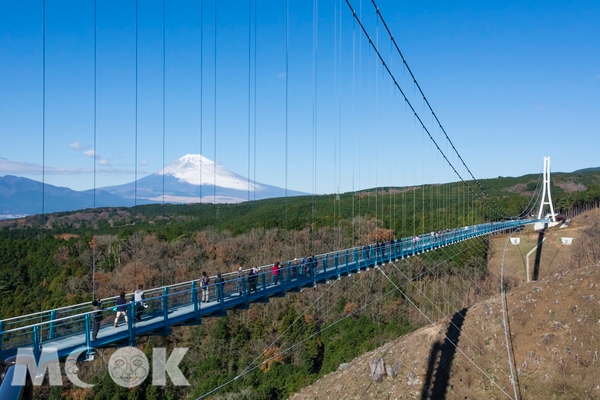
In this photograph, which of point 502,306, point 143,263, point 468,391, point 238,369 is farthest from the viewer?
point 143,263

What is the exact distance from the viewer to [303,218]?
59719mm

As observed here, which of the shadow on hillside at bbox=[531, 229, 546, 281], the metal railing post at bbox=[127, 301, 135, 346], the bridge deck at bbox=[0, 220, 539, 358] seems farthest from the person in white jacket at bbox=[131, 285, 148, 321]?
the shadow on hillside at bbox=[531, 229, 546, 281]

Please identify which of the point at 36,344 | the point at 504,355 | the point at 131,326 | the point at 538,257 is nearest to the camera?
the point at 36,344

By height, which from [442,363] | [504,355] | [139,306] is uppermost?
[139,306]

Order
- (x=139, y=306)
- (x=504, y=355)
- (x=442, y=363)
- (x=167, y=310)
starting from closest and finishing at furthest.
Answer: (x=139, y=306)
(x=167, y=310)
(x=504, y=355)
(x=442, y=363)

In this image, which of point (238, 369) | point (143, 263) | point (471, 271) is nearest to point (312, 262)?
point (238, 369)

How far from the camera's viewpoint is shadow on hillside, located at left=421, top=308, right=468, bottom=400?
69.6 feet

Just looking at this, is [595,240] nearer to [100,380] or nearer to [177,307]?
[100,380]

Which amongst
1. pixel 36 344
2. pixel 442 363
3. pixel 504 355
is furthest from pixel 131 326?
pixel 504 355

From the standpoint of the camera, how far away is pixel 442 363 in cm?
2322

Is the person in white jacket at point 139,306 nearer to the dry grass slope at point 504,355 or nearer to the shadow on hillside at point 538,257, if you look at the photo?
the dry grass slope at point 504,355

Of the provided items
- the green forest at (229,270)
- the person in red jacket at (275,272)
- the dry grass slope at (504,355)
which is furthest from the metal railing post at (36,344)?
the green forest at (229,270)

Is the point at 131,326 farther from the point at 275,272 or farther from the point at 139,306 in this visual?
the point at 275,272

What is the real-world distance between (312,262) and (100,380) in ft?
84.3
